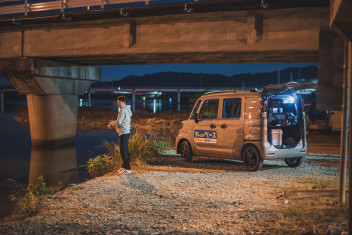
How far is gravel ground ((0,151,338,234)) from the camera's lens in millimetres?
5969

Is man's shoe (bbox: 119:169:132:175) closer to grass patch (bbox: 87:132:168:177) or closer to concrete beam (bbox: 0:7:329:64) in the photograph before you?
grass patch (bbox: 87:132:168:177)

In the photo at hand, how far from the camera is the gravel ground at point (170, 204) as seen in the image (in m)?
5.97

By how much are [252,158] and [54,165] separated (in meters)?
9.66

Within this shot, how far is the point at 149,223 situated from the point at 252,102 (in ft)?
17.6

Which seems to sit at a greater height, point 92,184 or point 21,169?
point 92,184

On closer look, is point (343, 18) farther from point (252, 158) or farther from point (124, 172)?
point (124, 172)

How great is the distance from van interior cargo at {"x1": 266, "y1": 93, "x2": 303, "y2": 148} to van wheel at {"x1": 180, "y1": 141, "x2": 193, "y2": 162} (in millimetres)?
3040

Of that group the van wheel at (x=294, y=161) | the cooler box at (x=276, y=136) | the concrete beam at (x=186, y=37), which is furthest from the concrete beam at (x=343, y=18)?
the concrete beam at (x=186, y=37)

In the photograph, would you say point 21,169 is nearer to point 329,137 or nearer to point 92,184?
point 92,184

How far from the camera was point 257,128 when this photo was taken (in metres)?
10.4

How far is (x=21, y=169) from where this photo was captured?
1603 cm

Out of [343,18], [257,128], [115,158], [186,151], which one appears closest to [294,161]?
[257,128]

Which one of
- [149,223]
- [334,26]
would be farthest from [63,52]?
[334,26]

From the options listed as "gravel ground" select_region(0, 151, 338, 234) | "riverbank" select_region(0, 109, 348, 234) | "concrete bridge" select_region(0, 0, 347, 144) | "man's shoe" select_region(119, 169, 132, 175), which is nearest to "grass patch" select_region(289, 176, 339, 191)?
"riverbank" select_region(0, 109, 348, 234)
